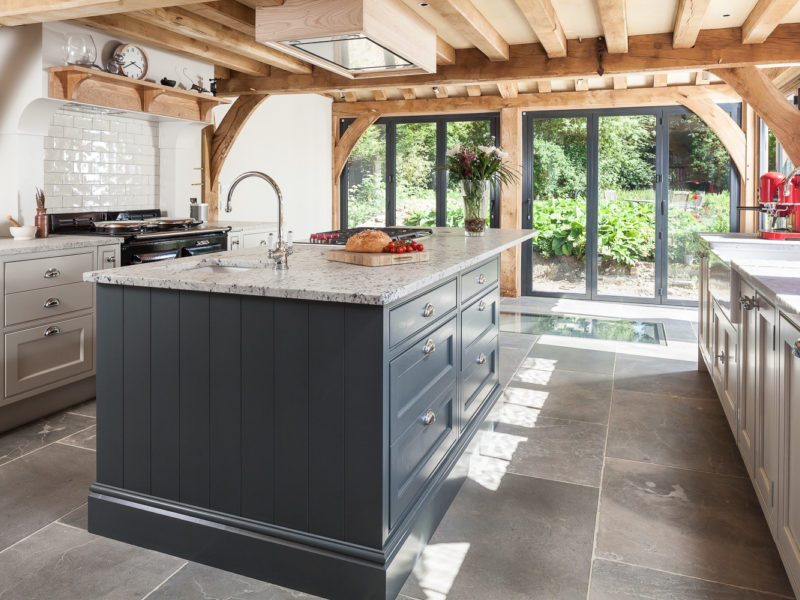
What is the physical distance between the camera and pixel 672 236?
7457 millimetres

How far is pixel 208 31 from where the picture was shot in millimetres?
4547

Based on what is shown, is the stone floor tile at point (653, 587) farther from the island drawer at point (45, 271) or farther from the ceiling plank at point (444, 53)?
the ceiling plank at point (444, 53)

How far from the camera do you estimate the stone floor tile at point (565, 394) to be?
3729mm

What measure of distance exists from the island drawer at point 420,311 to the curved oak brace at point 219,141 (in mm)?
3891

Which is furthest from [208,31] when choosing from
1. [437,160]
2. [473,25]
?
[437,160]

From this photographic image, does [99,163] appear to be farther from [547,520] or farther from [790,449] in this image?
[790,449]

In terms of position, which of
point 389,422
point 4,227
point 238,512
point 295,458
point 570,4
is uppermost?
point 570,4

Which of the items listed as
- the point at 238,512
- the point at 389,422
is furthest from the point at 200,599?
the point at 389,422

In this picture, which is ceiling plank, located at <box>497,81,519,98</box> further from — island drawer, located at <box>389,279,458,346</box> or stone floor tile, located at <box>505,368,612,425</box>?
island drawer, located at <box>389,279,458,346</box>

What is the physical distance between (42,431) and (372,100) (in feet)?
19.8

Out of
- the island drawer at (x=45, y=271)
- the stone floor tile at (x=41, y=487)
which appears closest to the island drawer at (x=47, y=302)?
the island drawer at (x=45, y=271)

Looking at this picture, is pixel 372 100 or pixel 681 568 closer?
pixel 681 568

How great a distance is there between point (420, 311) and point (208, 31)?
131 inches

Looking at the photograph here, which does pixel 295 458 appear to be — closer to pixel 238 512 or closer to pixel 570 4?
pixel 238 512
